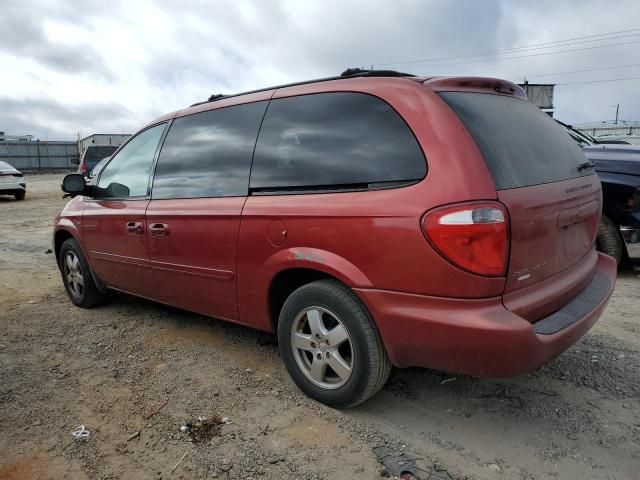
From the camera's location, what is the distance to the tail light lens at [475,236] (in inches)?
86.1

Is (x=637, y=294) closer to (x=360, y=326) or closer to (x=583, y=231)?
(x=583, y=231)

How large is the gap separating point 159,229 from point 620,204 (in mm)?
4477

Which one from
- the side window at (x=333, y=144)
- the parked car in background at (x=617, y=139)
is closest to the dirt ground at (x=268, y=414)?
the side window at (x=333, y=144)

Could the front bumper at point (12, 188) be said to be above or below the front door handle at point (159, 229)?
below

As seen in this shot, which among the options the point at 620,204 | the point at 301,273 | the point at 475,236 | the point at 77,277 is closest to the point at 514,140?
the point at 475,236

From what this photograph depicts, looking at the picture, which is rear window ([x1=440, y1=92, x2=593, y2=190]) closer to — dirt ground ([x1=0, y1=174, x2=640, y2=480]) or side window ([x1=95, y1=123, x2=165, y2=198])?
dirt ground ([x1=0, y1=174, x2=640, y2=480])

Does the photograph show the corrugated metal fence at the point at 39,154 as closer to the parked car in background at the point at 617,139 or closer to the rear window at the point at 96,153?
the rear window at the point at 96,153

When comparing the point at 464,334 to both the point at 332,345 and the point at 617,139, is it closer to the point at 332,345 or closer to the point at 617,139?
the point at 332,345

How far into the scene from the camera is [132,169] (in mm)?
4148

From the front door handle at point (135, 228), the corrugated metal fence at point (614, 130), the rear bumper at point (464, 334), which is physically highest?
the corrugated metal fence at point (614, 130)

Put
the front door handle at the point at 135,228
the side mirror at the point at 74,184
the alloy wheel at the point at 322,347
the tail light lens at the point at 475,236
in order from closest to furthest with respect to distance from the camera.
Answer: the tail light lens at the point at 475,236, the alloy wheel at the point at 322,347, the front door handle at the point at 135,228, the side mirror at the point at 74,184

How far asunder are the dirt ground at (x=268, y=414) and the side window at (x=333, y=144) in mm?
1290

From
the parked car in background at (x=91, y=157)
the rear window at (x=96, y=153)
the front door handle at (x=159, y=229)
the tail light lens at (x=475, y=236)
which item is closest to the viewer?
the tail light lens at (x=475, y=236)

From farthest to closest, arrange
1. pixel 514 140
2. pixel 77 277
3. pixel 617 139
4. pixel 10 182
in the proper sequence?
pixel 10 182
pixel 617 139
pixel 77 277
pixel 514 140
